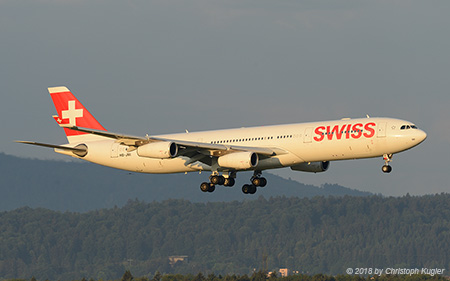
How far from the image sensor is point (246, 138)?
7406 centimetres

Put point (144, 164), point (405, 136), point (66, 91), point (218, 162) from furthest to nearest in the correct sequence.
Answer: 1. point (66, 91)
2. point (144, 164)
3. point (218, 162)
4. point (405, 136)

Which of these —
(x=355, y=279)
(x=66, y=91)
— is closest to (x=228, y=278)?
(x=355, y=279)

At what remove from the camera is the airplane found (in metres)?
68.6

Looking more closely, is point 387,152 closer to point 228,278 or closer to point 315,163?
point 315,163

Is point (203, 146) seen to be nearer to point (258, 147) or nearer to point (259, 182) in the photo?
point (258, 147)

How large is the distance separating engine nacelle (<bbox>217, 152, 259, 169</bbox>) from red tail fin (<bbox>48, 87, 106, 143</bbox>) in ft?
60.5

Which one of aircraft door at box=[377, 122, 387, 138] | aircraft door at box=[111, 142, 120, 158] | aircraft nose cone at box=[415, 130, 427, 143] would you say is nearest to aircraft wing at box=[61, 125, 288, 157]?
aircraft door at box=[111, 142, 120, 158]

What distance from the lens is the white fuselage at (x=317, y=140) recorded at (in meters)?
68.4

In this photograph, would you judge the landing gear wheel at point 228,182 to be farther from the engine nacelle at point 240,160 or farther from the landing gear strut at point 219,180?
the engine nacelle at point 240,160

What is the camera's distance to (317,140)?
69.6m

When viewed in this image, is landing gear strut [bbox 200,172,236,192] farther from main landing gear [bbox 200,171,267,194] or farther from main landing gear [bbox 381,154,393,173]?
main landing gear [bbox 381,154,393,173]

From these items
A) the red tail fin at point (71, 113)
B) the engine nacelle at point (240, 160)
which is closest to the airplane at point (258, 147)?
the engine nacelle at point (240, 160)

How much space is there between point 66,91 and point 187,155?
1869cm

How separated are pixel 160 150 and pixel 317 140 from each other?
512 inches
